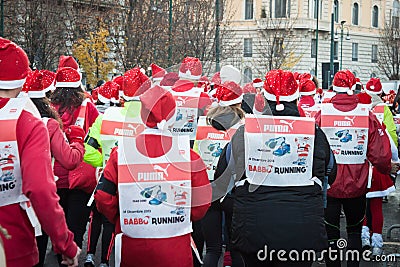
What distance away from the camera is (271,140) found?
5.36 m

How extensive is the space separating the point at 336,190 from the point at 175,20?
86.2ft

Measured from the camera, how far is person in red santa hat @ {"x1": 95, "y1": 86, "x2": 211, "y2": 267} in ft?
16.1

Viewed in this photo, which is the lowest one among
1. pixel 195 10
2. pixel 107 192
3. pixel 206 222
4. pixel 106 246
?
pixel 106 246

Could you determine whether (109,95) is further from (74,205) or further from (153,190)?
(153,190)

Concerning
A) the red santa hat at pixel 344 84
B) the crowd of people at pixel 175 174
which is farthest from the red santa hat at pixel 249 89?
the red santa hat at pixel 344 84

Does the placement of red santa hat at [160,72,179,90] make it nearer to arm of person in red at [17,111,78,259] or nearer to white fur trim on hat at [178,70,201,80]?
white fur trim on hat at [178,70,201,80]

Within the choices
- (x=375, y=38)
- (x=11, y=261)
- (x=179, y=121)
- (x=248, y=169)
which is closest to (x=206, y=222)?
(x=179, y=121)

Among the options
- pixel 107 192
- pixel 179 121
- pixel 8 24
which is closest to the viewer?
pixel 107 192

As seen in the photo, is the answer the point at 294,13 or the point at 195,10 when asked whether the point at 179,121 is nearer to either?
the point at 195,10

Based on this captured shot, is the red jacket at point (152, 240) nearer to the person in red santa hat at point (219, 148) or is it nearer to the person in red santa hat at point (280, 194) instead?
the person in red santa hat at point (280, 194)

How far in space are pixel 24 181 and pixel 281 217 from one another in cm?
186

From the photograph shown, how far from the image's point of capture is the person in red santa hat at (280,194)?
17.5 ft

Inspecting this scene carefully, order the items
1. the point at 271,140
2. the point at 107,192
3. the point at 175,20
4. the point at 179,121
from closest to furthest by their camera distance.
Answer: the point at 107,192, the point at 271,140, the point at 179,121, the point at 175,20

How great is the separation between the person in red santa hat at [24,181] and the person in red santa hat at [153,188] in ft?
1.64
